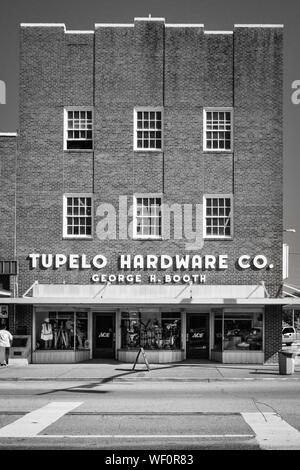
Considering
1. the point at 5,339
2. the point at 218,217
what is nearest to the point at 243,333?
the point at 218,217

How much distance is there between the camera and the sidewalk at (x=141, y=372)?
85.9 feet

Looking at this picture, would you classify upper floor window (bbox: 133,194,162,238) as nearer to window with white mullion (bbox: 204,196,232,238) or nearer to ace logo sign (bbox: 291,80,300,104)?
window with white mullion (bbox: 204,196,232,238)

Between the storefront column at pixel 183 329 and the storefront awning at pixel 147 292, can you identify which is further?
the storefront column at pixel 183 329

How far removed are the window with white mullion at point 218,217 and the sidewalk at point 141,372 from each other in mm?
5448

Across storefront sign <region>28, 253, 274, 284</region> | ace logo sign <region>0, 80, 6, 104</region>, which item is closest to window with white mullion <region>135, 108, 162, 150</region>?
storefront sign <region>28, 253, 274, 284</region>

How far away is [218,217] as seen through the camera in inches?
1299

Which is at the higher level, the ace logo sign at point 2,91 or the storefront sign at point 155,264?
the ace logo sign at point 2,91

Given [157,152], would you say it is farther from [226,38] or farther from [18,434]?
[18,434]

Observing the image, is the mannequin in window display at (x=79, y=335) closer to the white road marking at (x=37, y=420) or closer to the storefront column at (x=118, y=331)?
the storefront column at (x=118, y=331)

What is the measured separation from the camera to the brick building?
3272cm

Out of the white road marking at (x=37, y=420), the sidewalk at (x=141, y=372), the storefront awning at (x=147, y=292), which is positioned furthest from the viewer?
the storefront awning at (x=147, y=292)

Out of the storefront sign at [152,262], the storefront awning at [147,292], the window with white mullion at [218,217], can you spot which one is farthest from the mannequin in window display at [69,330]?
the window with white mullion at [218,217]

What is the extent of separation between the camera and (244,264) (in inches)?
1289

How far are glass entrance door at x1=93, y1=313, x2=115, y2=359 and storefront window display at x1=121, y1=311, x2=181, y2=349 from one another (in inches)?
22.5
